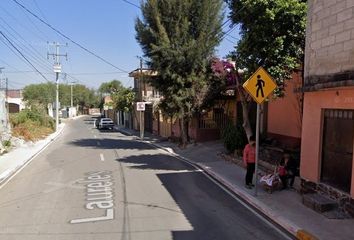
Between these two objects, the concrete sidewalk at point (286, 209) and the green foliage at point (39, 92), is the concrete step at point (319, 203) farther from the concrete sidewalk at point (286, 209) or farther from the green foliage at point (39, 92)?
the green foliage at point (39, 92)

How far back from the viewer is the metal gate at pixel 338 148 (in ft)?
31.6

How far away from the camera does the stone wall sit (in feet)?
31.6

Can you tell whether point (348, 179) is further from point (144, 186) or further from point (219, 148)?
point (219, 148)

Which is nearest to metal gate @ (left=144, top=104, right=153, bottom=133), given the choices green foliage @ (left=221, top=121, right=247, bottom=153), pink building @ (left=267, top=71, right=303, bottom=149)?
green foliage @ (left=221, top=121, right=247, bottom=153)

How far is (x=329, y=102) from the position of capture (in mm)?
10289

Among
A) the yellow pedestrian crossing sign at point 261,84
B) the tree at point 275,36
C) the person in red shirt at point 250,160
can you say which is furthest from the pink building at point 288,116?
the yellow pedestrian crossing sign at point 261,84

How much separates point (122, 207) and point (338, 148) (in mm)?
5066

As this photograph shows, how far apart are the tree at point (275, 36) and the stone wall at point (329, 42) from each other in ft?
7.77

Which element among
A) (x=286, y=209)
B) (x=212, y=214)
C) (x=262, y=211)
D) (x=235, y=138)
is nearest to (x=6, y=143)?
(x=235, y=138)

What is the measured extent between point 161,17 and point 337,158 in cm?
1865

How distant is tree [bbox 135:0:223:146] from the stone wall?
14.8m

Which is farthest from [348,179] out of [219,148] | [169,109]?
[169,109]

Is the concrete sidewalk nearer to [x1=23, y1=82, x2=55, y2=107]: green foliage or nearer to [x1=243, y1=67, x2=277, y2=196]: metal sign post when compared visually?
[x1=243, y1=67, x2=277, y2=196]: metal sign post

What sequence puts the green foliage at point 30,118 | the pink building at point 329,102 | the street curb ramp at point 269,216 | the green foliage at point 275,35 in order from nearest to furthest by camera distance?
the street curb ramp at point 269,216
the pink building at point 329,102
the green foliage at point 275,35
the green foliage at point 30,118
